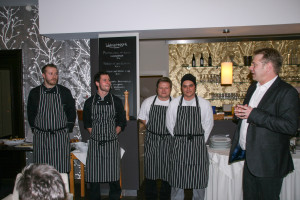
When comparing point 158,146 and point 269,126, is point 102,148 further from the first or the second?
point 269,126

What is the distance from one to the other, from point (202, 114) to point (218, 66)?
3829 millimetres

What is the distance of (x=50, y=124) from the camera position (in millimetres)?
3260

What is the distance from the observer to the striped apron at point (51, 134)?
128 inches

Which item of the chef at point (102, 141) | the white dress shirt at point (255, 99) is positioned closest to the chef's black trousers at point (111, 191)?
the chef at point (102, 141)

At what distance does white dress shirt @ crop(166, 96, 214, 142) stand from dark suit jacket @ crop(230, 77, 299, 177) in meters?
1.07

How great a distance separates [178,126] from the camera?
309 centimetres

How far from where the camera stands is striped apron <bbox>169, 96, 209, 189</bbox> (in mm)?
3014

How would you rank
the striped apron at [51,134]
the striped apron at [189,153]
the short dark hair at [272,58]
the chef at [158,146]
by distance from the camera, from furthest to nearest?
1. the chef at [158,146]
2. the striped apron at [51,134]
3. the striped apron at [189,153]
4. the short dark hair at [272,58]

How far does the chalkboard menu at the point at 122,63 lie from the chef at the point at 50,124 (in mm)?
1105

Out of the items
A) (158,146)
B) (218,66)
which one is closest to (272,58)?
(158,146)

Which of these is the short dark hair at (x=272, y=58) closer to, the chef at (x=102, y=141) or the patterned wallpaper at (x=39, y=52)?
the chef at (x=102, y=141)

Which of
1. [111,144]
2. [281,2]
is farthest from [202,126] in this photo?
[281,2]

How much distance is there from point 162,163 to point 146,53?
161 inches

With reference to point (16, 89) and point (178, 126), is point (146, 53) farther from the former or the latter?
point (178, 126)
